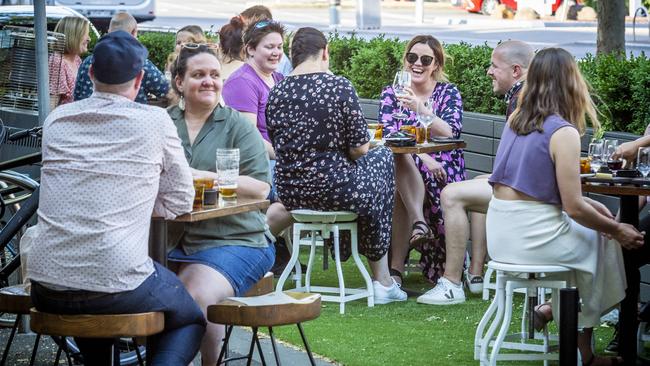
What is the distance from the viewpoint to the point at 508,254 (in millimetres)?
5969

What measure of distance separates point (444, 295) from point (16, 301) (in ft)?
11.3

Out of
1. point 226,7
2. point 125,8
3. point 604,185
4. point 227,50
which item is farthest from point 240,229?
point 226,7

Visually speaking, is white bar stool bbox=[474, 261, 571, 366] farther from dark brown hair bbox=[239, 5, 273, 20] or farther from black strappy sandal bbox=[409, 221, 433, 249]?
dark brown hair bbox=[239, 5, 273, 20]

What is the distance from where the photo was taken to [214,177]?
18.0 feet

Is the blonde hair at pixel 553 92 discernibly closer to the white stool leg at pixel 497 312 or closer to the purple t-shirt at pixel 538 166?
the purple t-shirt at pixel 538 166

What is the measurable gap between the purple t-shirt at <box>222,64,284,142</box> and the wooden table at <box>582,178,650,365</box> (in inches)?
128

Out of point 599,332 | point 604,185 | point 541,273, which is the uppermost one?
point 604,185

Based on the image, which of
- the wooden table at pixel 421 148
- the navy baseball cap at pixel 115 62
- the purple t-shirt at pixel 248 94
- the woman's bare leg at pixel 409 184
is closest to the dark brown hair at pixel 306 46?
the wooden table at pixel 421 148

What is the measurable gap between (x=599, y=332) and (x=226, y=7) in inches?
1501

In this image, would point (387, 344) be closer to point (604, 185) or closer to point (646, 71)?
point (604, 185)

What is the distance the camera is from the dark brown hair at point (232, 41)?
9.95m

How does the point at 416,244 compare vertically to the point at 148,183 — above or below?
below

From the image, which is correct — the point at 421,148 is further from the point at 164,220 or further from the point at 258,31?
the point at 164,220

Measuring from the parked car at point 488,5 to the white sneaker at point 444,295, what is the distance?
28.9m
